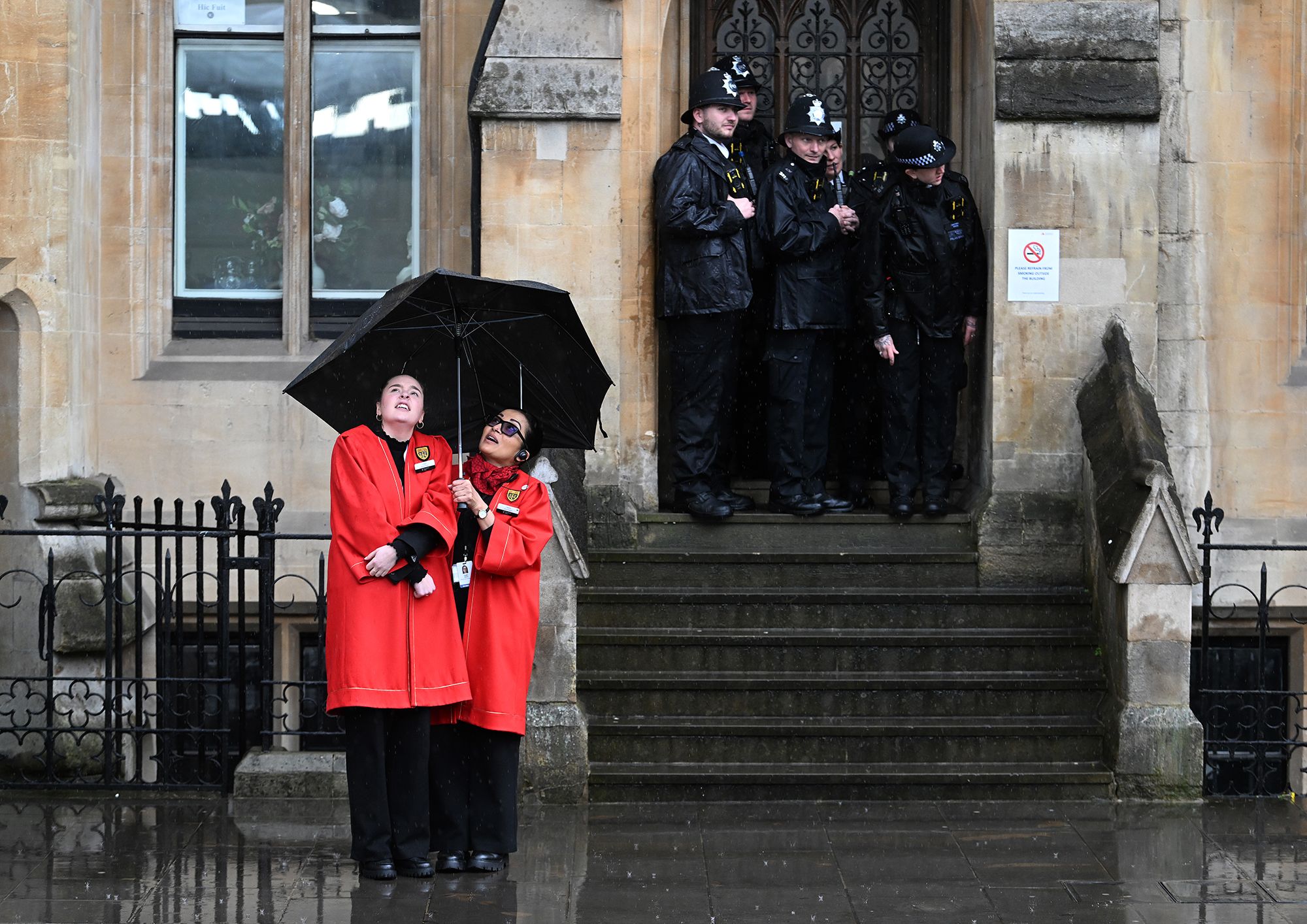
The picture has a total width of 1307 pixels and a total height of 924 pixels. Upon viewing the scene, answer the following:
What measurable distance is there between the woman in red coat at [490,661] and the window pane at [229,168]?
461cm

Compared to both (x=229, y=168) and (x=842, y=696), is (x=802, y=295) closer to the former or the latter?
(x=842, y=696)

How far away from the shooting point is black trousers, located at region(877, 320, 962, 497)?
31.6 ft

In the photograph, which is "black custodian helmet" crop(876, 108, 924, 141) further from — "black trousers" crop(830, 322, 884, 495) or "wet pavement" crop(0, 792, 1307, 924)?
"wet pavement" crop(0, 792, 1307, 924)

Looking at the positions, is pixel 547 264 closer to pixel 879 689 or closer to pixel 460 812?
pixel 879 689

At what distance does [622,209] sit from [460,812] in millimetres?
3961

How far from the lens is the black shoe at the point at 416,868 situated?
684cm

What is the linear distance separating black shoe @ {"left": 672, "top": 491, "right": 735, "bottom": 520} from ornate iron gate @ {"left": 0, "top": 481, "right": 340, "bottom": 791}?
2004mm

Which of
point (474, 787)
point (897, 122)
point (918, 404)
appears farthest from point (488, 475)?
point (897, 122)

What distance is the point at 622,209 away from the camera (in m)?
9.70

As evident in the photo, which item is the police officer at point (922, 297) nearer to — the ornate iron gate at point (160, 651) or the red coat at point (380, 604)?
the ornate iron gate at point (160, 651)

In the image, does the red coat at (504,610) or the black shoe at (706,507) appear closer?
the red coat at (504,610)

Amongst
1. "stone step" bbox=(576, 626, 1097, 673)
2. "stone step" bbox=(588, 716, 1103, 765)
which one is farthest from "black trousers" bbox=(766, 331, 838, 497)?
"stone step" bbox=(588, 716, 1103, 765)

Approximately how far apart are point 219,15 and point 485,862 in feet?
20.4

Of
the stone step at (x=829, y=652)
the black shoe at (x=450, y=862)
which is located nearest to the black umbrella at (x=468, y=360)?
the black shoe at (x=450, y=862)
